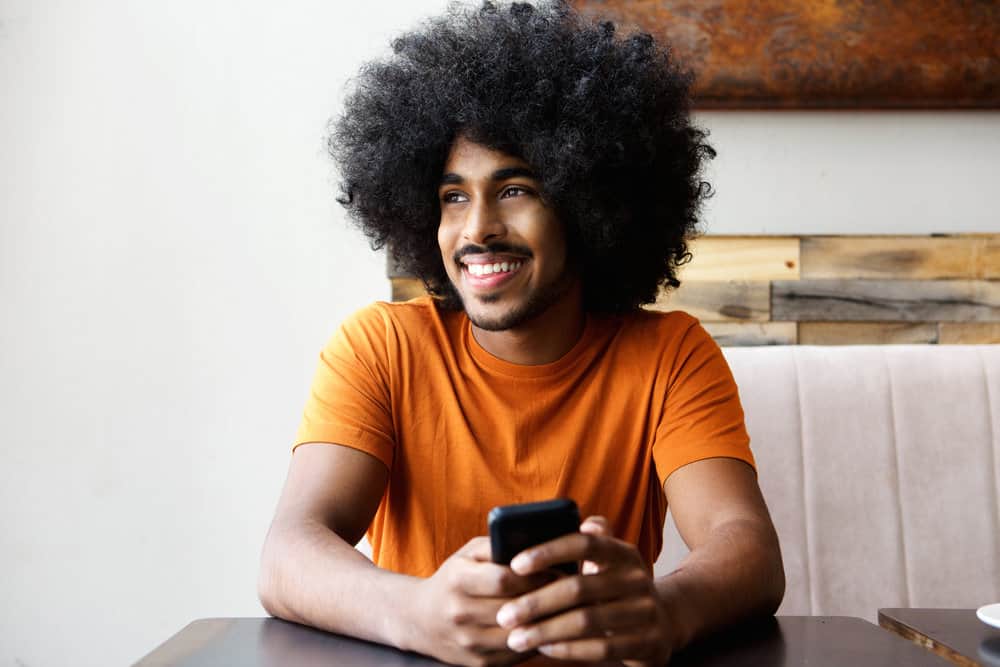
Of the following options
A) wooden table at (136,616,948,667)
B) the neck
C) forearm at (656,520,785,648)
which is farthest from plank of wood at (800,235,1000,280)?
wooden table at (136,616,948,667)

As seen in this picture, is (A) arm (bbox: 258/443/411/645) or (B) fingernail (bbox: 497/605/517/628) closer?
(B) fingernail (bbox: 497/605/517/628)

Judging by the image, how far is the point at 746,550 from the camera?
120cm

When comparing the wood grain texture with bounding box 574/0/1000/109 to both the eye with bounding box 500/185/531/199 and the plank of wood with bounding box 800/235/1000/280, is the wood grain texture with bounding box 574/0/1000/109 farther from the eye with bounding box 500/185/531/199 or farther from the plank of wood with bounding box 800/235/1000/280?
the eye with bounding box 500/185/531/199

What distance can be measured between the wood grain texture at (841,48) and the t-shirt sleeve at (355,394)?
1013mm

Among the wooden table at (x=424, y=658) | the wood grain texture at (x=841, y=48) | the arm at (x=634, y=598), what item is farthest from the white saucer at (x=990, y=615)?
the wood grain texture at (x=841, y=48)

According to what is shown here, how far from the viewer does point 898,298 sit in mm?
2133

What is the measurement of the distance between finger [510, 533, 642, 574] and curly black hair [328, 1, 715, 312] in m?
0.73

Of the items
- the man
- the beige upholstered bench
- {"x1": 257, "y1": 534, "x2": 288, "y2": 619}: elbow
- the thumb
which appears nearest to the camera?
the thumb

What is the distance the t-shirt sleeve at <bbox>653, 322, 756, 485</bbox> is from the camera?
1407 mm

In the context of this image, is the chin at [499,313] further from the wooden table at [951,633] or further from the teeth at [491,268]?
the wooden table at [951,633]

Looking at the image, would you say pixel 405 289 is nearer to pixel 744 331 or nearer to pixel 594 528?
pixel 744 331

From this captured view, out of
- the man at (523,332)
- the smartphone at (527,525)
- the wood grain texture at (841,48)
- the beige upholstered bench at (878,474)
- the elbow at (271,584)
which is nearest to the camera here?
the smartphone at (527,525)

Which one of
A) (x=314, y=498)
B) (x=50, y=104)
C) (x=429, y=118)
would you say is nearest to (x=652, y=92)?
(x=429, y=118)

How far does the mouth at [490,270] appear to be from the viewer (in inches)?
58.7
